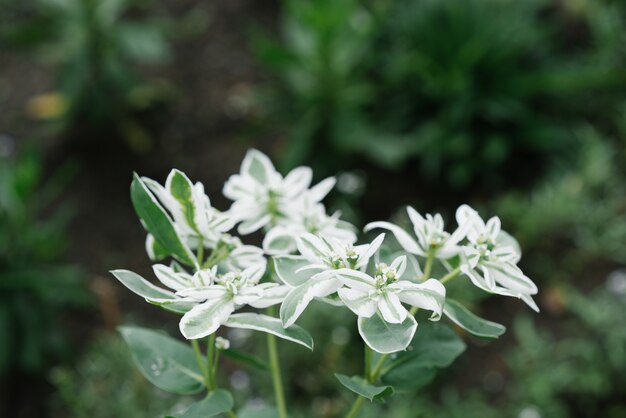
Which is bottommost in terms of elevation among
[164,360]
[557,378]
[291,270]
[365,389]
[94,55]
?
[557,378]

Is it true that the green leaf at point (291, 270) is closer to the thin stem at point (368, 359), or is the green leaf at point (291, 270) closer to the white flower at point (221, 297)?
the white flower at point (221, 297)

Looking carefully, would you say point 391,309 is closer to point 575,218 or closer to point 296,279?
point 296,279

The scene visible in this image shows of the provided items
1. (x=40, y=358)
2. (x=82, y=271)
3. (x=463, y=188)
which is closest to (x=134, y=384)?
(x=40, y=358)

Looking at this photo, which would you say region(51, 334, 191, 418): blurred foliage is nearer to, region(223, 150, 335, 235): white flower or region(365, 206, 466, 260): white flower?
region(223, 150, 335, 235): white flower

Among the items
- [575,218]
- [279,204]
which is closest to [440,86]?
[575,218]

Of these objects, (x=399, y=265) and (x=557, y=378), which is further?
(x=557, y=378)
